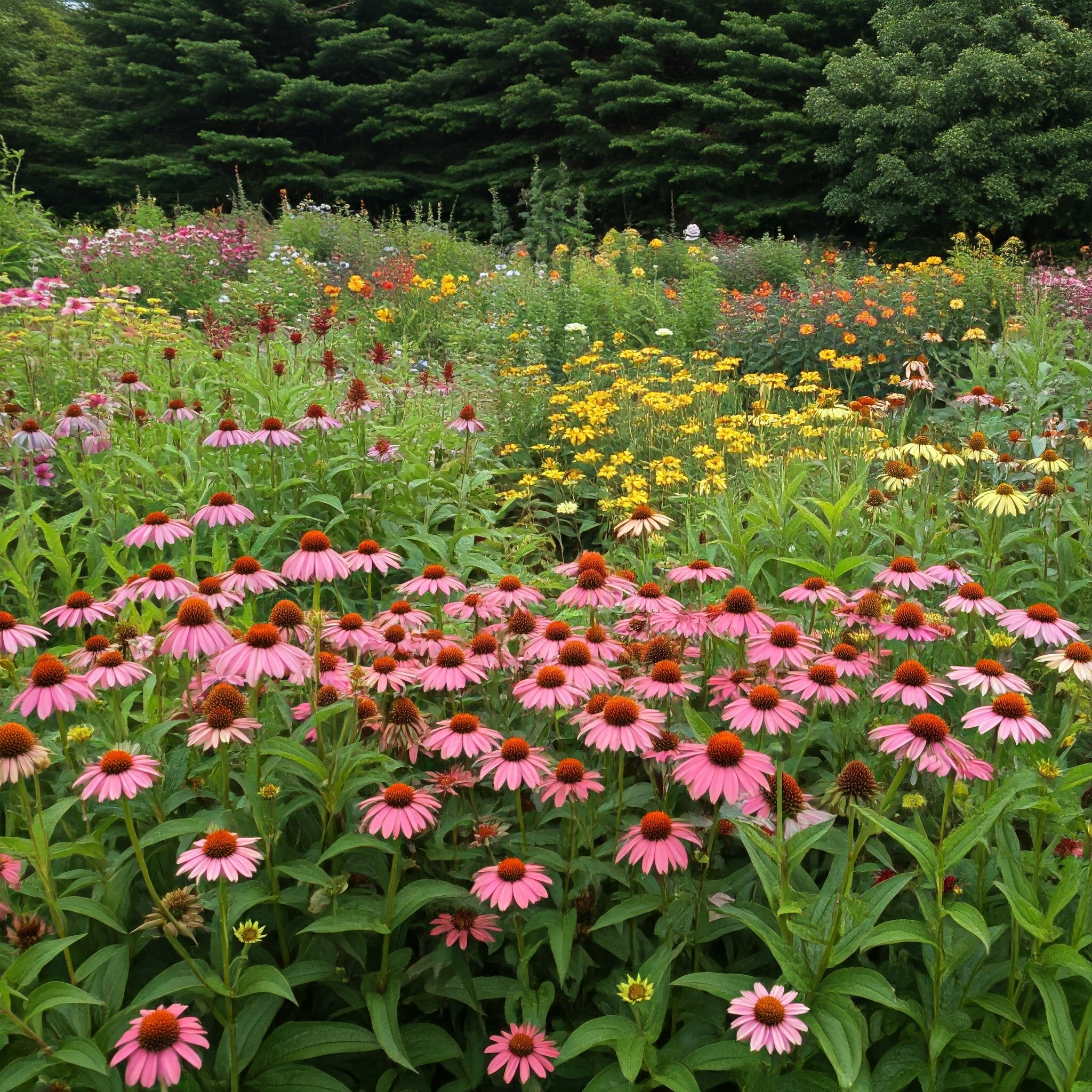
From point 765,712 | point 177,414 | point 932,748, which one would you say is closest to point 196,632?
point 765,712

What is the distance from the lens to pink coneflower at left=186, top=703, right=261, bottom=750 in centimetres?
126

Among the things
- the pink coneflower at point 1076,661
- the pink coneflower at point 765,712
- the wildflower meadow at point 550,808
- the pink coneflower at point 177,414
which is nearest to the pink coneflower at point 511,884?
the wildflower meadow at point 550,808

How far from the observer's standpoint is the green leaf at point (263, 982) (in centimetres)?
118

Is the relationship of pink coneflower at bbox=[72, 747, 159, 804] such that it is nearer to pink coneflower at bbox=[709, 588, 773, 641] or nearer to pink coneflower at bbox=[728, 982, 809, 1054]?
pink coneflower at bbox=[728, 982, 809, 1054]

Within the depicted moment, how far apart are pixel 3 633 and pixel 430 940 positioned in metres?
0.88

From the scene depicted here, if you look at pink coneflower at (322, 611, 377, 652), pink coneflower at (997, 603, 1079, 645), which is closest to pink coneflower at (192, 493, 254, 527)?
pink coneflower at (322, 611, 377, 652)

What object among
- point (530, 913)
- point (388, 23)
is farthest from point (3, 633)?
point (388, 23)

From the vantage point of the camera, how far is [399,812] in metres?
1.29

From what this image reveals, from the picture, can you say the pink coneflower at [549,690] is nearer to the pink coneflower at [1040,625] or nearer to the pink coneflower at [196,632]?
the pink coneflower at [196,632]

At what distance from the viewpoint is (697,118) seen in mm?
15234

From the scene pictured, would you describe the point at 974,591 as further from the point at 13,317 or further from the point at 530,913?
the point at 13,317

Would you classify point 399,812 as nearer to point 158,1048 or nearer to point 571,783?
point 571,783

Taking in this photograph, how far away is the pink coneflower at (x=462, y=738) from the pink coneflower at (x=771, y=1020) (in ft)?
1.69

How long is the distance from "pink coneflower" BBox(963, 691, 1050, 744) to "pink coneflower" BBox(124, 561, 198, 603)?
1325 millimetres
